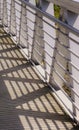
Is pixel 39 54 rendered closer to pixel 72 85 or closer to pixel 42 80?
pixel 42 80

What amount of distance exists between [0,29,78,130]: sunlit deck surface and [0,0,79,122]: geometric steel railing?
9 cm

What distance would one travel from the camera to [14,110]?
10.8 feet

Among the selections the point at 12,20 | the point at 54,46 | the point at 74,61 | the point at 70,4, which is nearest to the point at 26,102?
the point at 54,46

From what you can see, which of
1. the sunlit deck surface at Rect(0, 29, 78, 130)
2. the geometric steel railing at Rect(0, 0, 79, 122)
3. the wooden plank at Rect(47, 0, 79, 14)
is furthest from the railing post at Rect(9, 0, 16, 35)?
the wooden plank at Rect(47, 0, 79, 14)

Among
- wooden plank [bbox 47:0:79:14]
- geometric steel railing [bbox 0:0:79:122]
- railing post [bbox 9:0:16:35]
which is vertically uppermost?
Result: wooden plank [bbox 47:0:79:14]

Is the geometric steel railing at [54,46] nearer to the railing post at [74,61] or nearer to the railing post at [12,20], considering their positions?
the railing post at [74,61]

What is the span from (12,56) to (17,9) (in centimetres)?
65

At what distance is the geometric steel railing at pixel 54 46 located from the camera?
2908 millimetres

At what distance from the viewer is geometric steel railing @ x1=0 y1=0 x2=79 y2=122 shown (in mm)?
2908

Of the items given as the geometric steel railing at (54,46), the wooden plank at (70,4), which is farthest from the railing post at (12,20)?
the wooden plank at (70,4)

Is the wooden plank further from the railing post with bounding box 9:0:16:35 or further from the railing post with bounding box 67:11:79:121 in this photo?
the railing post with bounding box 9:0:16:35

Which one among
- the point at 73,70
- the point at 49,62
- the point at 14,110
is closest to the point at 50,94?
the point at 49,62

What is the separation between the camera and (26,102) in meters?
3.49

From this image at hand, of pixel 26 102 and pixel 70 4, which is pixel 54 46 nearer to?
pixel 26 102
